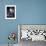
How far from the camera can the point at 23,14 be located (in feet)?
13.1

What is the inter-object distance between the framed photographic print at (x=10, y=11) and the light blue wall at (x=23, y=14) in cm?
9

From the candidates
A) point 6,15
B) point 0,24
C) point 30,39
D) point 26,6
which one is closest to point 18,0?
point 26,6

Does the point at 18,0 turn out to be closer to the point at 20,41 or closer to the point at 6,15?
the point at 6,15

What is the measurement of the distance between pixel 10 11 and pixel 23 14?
42 centimetres

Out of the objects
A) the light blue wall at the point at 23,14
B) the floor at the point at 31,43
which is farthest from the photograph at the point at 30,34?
the light blue wall at the point at 23,14

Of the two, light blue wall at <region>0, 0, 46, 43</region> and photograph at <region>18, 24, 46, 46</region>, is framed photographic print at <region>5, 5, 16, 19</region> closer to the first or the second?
light blue wall at <region>0, 0, 46, 43</region>

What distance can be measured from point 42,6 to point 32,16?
1.43 feet

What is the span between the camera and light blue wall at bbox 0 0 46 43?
157 inches

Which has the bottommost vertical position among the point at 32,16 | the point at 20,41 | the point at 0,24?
the point at 20,41

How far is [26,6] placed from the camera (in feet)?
13.1

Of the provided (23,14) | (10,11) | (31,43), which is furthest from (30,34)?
(10,11)

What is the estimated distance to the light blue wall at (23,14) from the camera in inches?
157

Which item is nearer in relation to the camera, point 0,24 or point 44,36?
point 44,36

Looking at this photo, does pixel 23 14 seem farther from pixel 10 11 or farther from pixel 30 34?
pixel 30 34
